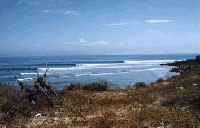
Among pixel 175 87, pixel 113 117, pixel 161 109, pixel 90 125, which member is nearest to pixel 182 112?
pixel 161 109

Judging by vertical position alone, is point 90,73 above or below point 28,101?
below

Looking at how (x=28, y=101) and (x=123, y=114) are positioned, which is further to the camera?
(x=28, y=101)

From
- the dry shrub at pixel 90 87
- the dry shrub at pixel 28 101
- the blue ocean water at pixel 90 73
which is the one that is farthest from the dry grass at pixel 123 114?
the dry shrub at pixel 90 87

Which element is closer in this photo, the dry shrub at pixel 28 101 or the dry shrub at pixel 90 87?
the dry shrub at pixel 28 101

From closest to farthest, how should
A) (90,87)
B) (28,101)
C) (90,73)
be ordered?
1. (28,101)
2. (90,87)
3. (90,73)

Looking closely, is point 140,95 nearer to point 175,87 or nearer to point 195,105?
point 175,87

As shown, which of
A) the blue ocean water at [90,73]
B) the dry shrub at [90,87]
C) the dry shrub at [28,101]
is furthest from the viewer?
the blue ocean water at [90,73]

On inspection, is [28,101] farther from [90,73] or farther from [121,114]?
[90,73]

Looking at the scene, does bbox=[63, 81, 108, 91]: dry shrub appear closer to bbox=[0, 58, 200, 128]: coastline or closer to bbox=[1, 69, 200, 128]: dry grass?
bbox=[1, 69, 200, 128]: dry grass

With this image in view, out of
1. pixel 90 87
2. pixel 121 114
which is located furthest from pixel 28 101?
pixel 90 87

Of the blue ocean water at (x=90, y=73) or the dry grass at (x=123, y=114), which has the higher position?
the dry grass at (x=123, y=114)

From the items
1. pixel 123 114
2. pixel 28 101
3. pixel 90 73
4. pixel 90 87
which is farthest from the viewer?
pixel 90 73

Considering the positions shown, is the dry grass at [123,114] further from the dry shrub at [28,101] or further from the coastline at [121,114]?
the dry shrub at [28,101]

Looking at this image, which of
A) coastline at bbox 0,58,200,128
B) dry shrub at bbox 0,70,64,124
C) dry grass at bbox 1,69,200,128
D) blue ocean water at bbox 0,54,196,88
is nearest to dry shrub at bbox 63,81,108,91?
blue ocean water at bbox 0,54,196,88
